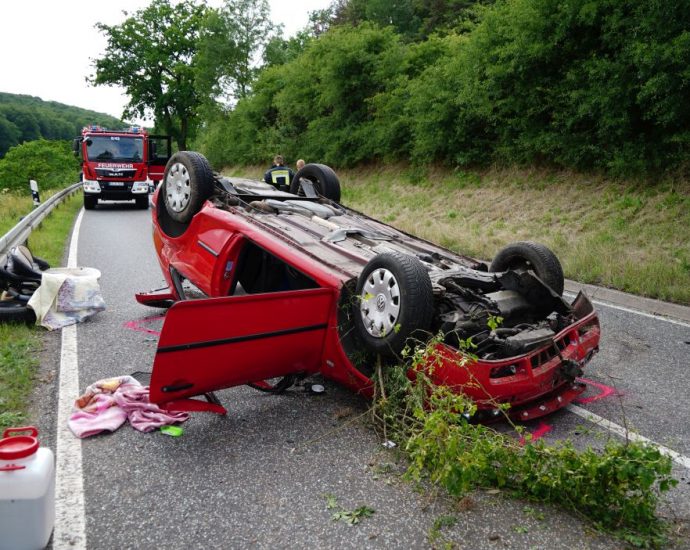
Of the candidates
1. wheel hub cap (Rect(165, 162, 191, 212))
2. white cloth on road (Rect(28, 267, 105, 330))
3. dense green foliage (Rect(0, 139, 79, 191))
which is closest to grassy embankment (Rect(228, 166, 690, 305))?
wheel hub cap (Rect(165, 162, 191, 212))

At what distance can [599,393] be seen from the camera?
4.10 metres

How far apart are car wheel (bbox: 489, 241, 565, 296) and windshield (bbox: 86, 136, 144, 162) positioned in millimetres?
15861

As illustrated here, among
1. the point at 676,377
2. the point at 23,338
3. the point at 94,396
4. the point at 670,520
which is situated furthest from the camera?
the point at 23,338

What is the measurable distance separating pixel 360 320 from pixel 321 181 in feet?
11.0

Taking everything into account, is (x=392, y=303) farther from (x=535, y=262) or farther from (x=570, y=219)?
(x=570, y=219)

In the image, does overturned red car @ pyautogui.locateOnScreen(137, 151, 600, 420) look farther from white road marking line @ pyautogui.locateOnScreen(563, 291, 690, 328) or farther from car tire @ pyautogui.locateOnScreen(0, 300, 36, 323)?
white road marking line @ pyautogui.locateOnScreen(563, 291, 690, 328)

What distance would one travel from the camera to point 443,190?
48.0 feet

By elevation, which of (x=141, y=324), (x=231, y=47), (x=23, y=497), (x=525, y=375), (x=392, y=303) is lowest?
(x=141, y=324)

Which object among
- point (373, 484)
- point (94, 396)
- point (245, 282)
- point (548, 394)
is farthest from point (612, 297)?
point (94, 396)

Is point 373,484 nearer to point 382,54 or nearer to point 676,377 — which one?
point 676,377

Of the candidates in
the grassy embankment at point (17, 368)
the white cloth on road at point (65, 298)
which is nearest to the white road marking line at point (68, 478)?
the grassy embankment at point (17, 368)

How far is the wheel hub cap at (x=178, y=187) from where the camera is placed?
521cm

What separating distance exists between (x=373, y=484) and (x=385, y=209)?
12741 mm

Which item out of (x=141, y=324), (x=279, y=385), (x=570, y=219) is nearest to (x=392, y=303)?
(x=279, y=385)
